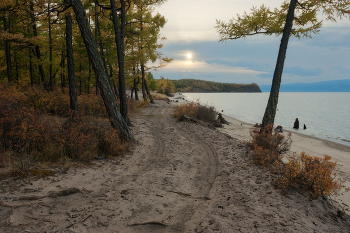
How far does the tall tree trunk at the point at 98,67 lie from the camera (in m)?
7.27

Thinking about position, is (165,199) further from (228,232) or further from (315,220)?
(315,220)

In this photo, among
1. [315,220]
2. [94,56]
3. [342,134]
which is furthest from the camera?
[342,134]

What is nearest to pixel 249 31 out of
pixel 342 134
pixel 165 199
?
pixel 165 199

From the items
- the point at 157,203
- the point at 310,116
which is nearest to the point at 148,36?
the point at 157,203

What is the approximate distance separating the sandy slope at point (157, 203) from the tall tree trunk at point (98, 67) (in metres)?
2.03

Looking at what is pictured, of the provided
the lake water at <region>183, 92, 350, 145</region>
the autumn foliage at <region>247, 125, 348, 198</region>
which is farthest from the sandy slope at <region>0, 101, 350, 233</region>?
the lake water at <region>183, 92, 350, 145</region>

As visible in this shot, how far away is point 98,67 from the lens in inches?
307

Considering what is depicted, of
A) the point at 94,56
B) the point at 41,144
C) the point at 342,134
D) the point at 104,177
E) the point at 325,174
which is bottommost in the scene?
the point at 342,134

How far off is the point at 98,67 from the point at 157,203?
230 inches

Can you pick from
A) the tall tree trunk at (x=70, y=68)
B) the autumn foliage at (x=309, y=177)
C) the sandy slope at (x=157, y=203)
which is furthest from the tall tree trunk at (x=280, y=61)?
the tall tree trunk at (x=70, y=68)

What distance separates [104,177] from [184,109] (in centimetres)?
1206

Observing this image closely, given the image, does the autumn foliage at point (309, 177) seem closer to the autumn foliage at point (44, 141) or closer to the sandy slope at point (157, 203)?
the sandy slope at point (157, 203)

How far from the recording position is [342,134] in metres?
20.1

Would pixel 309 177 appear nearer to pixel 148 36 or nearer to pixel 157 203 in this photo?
pixel 157 203
